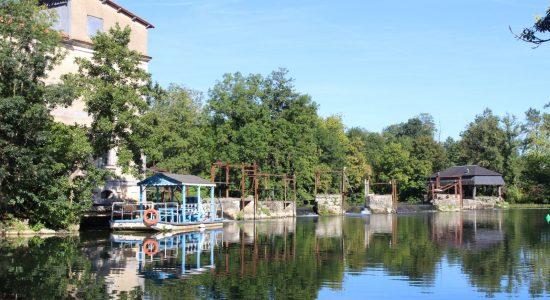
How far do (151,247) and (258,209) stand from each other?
29.6 meters

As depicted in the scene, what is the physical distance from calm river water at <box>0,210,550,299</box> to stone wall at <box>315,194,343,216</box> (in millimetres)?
32106

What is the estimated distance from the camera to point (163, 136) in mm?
37938

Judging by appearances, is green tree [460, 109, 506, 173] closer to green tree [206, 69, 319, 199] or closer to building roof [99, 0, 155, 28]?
green tree [206, 69, 319, 199]

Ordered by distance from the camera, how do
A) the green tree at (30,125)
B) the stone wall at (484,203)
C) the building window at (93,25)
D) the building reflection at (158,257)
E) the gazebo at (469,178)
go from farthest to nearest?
the gazebo at (469,178) → the stone wall at (484,203) → the building window at (93,25) → the green tree at (30,125) → the building reflection at (158,257)

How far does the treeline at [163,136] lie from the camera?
3095 cm

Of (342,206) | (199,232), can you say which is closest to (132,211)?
(199,232)

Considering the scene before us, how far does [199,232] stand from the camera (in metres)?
37.8

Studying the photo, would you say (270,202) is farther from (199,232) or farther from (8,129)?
(8,129)

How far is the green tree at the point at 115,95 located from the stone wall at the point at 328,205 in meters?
31.6

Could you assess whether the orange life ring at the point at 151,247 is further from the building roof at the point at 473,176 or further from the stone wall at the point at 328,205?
the building roof at the point at 473,176

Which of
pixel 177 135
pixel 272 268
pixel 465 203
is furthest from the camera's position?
pixel 465 203

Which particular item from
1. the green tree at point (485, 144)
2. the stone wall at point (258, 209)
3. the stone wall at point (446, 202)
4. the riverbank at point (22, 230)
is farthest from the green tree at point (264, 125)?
the green tree at point (485, 144)

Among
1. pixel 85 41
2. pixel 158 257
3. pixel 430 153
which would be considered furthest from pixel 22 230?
pixel 430 153

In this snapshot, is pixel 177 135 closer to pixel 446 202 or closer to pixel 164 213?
pixel 164 213
